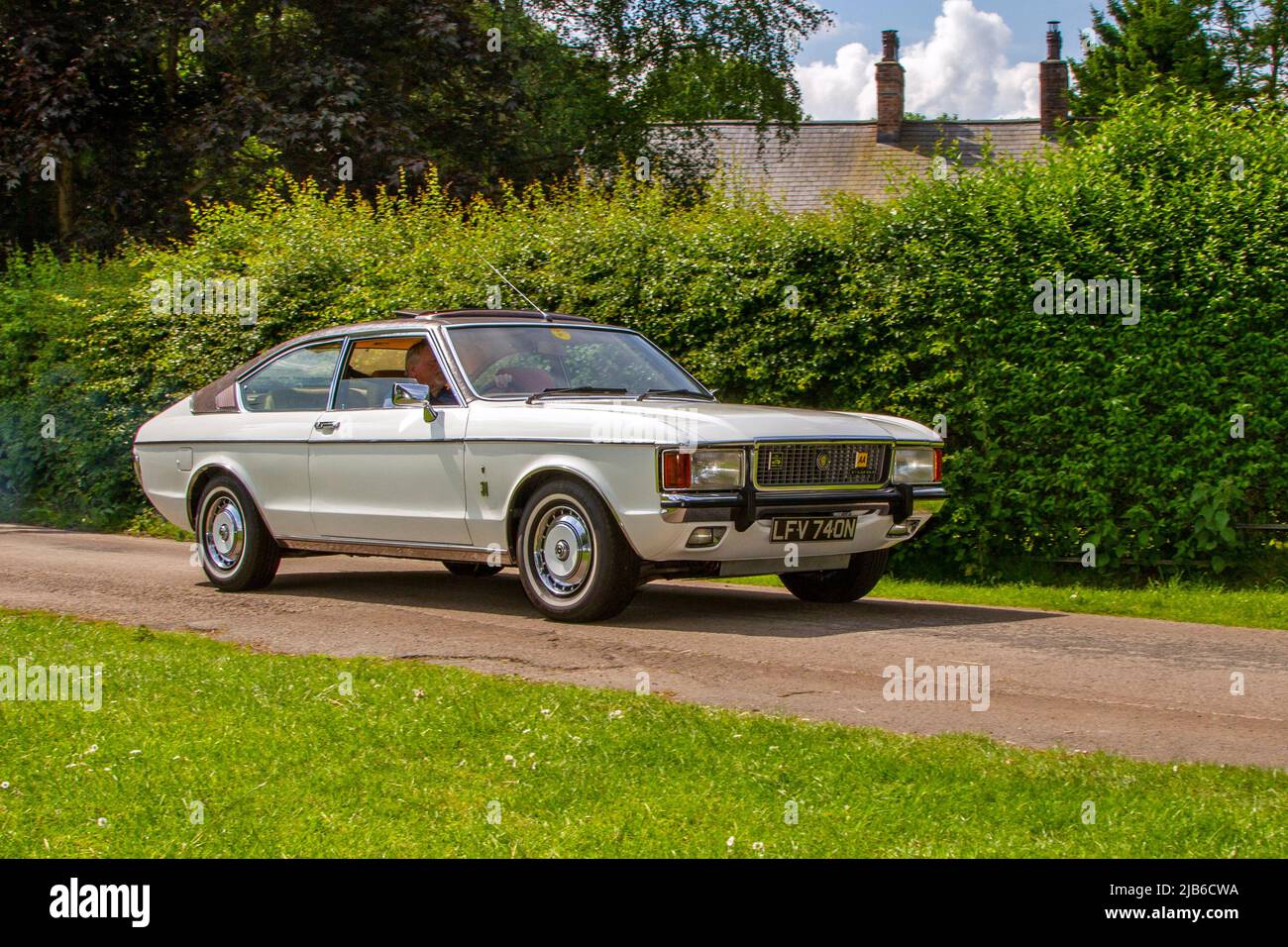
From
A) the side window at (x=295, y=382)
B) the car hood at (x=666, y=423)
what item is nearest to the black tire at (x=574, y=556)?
the car hood at (x=666, y=423)

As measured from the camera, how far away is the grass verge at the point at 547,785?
4391 mm

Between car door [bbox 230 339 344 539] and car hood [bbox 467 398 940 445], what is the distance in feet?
5.48

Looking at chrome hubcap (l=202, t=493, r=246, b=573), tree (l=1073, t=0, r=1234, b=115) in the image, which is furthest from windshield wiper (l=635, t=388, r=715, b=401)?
tree (l=1073, t=0, r=1234, b=115)

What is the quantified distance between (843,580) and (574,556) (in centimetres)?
211

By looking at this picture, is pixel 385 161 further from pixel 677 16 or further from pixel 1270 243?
pixel 1270 243

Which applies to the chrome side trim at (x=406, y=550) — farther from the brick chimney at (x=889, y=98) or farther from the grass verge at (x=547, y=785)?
the brick chimney at (x=889, y=98)

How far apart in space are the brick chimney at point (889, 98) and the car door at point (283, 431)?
37720mm

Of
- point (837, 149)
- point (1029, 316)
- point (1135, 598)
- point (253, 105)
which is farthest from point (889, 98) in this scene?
point (1135, 598)

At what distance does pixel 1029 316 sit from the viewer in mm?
11141

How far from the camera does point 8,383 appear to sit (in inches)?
709

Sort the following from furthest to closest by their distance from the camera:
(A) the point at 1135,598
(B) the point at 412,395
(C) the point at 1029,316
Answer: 1. (C) the point at 1029,316
2. (A) the point at 1135,598
3. (B) the point at 412,395

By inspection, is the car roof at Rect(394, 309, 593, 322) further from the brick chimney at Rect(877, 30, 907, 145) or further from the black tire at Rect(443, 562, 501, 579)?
the brick chimney at Rect(877, 30, 907, 145)

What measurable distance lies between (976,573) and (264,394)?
5.45 metres

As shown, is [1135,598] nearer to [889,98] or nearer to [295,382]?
[295,382]
